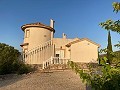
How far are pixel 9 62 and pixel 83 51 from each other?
16.5m

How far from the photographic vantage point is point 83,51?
37.8 metres

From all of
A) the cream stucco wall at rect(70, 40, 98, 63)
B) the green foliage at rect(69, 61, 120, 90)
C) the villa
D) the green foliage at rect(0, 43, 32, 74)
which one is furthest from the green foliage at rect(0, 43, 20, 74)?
the green foliage at rect(69, 61, 120, 90)

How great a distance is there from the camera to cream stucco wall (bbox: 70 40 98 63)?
123 ft

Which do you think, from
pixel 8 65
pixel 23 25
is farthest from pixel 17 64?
pixel 23 25

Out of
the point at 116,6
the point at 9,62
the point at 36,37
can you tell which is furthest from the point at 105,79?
the point at 36,37

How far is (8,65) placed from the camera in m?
23.8

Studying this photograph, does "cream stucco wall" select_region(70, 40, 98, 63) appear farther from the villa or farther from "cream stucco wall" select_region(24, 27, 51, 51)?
"cream stucco wall" select_region(24, 27, 51, 51)

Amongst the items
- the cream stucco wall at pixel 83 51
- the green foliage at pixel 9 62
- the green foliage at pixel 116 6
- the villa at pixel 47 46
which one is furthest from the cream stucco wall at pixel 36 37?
the green foliage at pixel 116 6

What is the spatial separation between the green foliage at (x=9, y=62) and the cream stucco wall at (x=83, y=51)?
549 inches

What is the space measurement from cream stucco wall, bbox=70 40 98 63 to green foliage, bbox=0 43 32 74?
45.8 ft

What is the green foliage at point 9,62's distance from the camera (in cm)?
2323

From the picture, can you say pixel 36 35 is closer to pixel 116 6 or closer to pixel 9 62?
pixel 9 62

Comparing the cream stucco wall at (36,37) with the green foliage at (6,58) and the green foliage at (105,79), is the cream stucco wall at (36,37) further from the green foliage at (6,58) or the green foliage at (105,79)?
the green foliage at (105,79)

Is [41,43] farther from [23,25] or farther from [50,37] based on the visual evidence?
[23,25]
